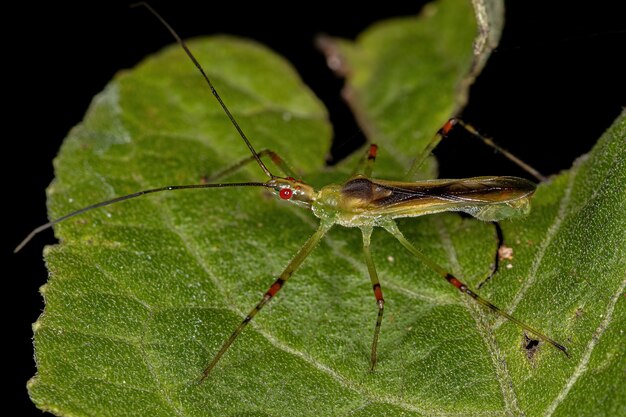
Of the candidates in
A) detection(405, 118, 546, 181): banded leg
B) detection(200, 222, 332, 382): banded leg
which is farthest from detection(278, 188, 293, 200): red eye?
detection(405, 118, 546, 181): banded leg

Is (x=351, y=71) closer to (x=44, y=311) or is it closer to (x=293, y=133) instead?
(x=293, y=133)

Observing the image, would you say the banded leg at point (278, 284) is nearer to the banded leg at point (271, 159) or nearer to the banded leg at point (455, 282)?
the banded leg at point (455, 282)

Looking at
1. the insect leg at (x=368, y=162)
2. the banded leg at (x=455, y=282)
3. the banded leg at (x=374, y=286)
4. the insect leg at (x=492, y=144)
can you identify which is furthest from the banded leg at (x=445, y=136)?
the banded leg at (x=374, y=286)

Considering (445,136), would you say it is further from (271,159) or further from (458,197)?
(271,159)

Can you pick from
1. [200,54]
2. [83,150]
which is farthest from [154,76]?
[83,150]

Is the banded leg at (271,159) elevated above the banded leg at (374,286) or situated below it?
above

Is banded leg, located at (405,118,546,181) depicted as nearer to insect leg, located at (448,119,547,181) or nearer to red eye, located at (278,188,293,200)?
insect leg, located at (448,119,547,181)
